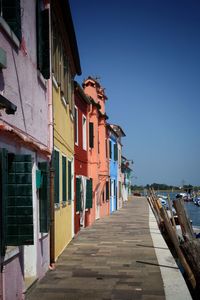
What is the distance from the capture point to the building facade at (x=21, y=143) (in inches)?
222

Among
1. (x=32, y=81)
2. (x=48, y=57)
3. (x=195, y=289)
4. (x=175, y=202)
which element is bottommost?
(x=195, y=289)

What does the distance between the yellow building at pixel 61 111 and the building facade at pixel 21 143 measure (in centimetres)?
162

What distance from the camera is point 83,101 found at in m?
19.7

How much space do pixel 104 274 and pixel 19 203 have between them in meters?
3.90

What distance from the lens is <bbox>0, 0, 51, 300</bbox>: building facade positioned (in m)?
5.64

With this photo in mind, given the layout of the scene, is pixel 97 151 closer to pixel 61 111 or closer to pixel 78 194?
pixel 78 194

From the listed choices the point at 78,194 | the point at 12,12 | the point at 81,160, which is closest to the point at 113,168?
the point at 81,160

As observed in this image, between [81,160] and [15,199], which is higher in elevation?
[81,160]

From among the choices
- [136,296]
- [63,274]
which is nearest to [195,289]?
[136,296]

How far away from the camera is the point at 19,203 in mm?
5945

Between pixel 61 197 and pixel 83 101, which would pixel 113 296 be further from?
pixel 83 101

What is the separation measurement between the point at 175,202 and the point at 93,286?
271cm

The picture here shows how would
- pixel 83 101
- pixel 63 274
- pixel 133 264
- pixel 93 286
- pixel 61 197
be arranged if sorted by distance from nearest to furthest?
pixel 93 286
pixel 63 274
pixel 133 264
pixel 61 197
pixel 83 101

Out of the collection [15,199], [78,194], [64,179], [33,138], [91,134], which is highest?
[91,134]
